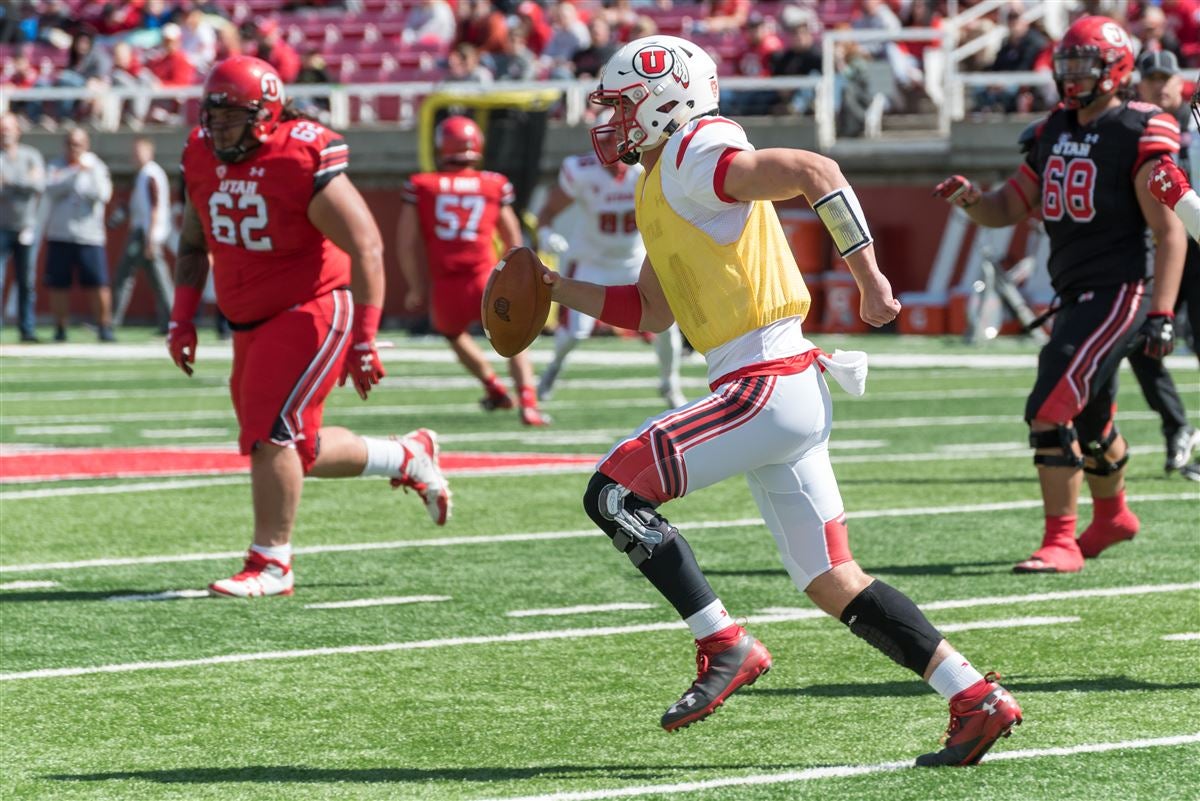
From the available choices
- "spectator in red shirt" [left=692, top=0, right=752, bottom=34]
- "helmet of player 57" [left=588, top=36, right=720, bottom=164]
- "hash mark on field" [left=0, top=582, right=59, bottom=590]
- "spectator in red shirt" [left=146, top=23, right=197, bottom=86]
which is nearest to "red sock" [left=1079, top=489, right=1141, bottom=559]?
"helmet of player 57" [left=588, top=36, right=720, bottom=164]

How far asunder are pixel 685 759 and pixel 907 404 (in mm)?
9295

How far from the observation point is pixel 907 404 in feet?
45.7

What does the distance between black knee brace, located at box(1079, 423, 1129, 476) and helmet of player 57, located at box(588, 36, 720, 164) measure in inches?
121

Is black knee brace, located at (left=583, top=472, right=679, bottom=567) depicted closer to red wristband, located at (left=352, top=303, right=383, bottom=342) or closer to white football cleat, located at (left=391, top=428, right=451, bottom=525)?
red wristband, located at (left=352, top=303, right=383, bottom=342)

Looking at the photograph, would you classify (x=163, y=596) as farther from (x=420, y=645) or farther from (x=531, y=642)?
(x=531, y=642)

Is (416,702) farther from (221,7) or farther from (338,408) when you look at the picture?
(221,7)

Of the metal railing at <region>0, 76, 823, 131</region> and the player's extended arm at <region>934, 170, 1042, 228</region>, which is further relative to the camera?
the metal railing at <region>0, 76, 823, 131</region>

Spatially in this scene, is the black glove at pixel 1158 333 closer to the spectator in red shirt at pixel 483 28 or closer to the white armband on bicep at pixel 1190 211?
the white armband on bicep at pixel 1190 211

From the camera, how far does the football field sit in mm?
4715

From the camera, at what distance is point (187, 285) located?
297 inches

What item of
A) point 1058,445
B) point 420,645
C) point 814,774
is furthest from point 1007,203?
point 814,774

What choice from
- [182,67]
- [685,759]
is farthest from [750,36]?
[685,759]

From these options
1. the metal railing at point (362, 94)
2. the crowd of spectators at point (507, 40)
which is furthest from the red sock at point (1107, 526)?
the metal railing at point (362, 94)

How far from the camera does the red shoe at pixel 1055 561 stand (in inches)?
294
